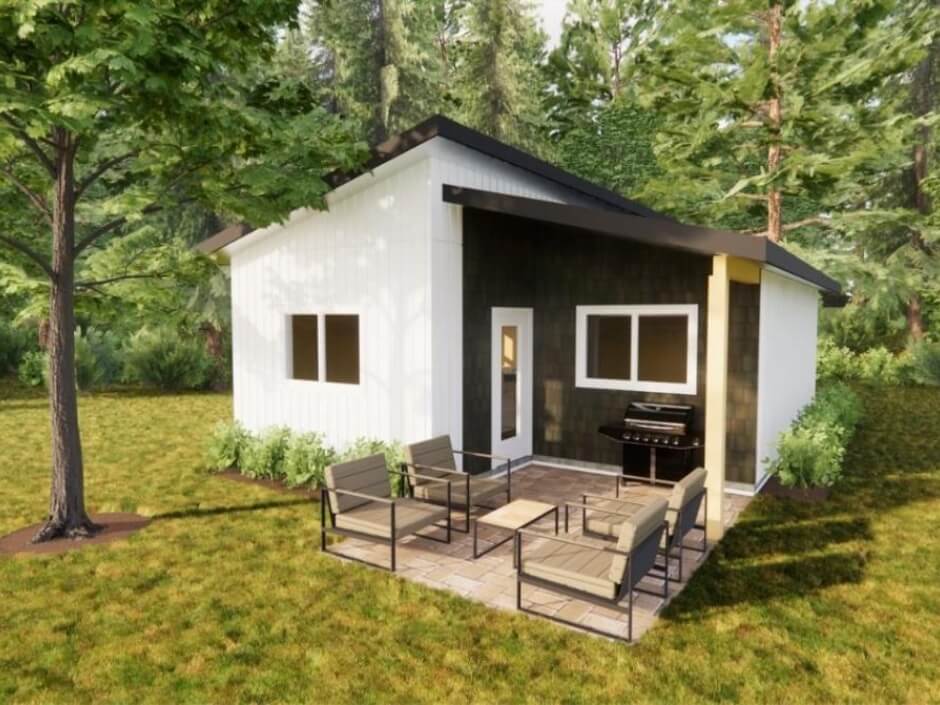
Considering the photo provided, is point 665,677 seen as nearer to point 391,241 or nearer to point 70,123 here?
point 391,241

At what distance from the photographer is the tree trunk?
7246 millimetres

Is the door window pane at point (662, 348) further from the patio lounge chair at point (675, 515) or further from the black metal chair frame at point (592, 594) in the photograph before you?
the black metal chair frame at point (592, 594)

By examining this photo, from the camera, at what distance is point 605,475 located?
999cm

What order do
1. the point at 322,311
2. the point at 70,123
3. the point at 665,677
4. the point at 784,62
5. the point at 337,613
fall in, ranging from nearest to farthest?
the point at 665,677, the point at 337,613, the point at 70,123, the point at 322,311, the point at 784,62

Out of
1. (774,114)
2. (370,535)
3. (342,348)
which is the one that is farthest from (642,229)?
(774,114)

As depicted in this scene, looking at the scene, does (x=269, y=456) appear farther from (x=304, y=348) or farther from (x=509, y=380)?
(x=509, y=380)

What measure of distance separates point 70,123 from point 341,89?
2420 cm

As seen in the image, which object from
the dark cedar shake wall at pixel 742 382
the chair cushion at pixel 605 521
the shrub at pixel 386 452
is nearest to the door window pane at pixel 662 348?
the dark cedar shake wall at pixel 742 382

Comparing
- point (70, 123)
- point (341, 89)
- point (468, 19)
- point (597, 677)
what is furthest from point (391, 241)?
point (468, 19)

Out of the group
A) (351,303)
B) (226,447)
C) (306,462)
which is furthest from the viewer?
(226,447)

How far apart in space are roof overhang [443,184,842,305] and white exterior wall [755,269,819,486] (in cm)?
58

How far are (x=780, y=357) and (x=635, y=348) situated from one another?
2267 millimetres

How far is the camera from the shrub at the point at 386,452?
8.34 metres

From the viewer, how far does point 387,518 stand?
259 inches
